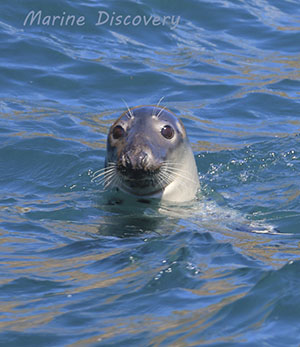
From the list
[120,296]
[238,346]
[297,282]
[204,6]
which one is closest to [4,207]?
[120,296]

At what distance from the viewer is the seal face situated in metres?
6.39

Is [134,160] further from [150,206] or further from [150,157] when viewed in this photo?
[150,206]

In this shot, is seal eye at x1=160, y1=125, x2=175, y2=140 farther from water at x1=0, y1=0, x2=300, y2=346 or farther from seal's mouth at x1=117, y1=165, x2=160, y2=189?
water at x1=0, y1=0, x2=300, y2=346

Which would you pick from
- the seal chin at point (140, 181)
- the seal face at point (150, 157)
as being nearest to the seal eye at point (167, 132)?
the seal face at point (150, 157)

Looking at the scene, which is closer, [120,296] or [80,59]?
[120,296]

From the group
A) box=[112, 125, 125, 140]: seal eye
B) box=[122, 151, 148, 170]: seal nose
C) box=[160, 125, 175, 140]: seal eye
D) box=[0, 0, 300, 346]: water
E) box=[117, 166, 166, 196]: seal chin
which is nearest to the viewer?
box=[0, 0, 300, 346]: water

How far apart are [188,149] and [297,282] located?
255 centimetres

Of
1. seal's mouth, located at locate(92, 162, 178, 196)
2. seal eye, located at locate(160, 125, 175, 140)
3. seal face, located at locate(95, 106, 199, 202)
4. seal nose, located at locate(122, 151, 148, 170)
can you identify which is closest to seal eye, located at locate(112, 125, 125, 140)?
seal face, located at locate(95, 106, 199, 202)

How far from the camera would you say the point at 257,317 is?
176 inches

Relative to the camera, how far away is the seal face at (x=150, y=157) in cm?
639

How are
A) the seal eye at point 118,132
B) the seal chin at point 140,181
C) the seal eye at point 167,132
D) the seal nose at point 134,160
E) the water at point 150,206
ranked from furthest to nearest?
the seal eye at point 167,132
the seal eye at point 118,132
the seal chin at point 140,181
the seal nose at point 134,160
the water at point 150,206

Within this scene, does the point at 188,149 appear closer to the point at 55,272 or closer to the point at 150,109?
the point at 150,109

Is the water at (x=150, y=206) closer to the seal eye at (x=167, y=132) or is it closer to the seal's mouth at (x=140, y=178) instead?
the seal's mouth at (x=140, y=178)

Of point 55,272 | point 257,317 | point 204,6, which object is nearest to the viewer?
point 257,317
